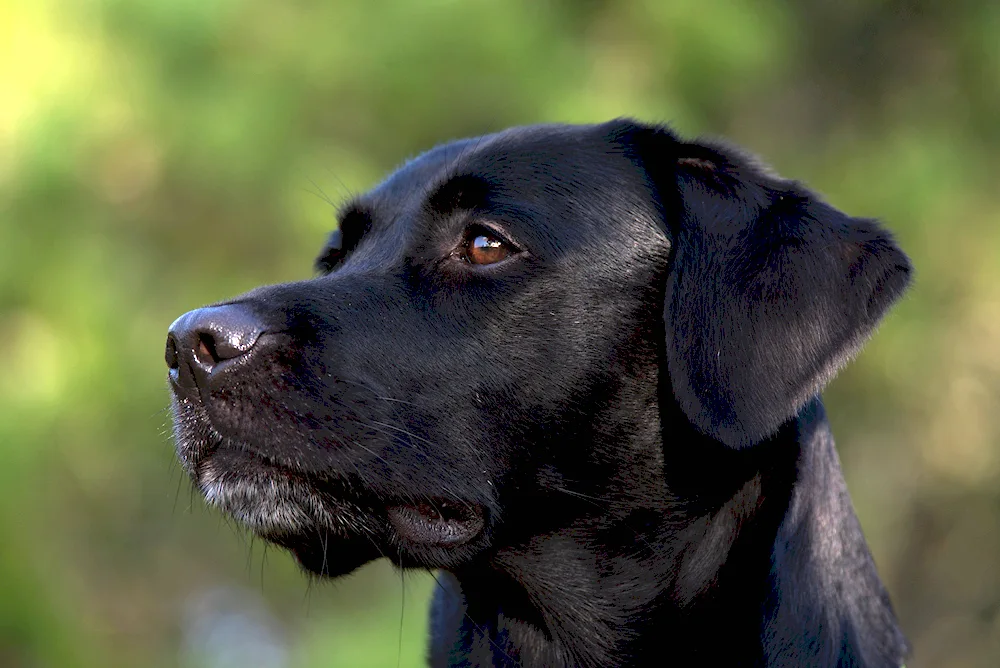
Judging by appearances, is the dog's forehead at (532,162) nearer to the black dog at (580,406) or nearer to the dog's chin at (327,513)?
the black dog at (580,406)

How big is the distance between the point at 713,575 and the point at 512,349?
0.78 meters

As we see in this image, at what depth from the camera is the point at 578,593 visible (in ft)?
10.1

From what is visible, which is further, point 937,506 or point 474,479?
point 937,506

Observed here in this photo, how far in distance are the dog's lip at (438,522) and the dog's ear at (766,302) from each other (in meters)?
0.60

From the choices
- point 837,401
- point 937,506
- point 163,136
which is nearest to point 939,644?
point 937,506

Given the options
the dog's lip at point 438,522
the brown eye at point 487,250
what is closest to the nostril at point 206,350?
the dog's lip at point 438,522

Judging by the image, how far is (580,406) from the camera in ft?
9.62

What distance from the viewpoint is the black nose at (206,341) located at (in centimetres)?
264

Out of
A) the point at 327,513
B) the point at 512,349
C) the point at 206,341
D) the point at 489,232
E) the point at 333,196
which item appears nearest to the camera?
the point at 206,341

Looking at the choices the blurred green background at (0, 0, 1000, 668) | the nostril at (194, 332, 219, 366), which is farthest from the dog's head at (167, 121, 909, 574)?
the blurred green background at (0, 0, 1000, 668)

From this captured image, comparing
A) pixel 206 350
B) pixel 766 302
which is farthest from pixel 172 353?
pixel 766 302

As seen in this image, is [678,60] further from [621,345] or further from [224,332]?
[224,332]

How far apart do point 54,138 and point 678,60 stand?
13.9 feet

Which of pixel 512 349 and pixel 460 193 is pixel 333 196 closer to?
pixel 460 193
